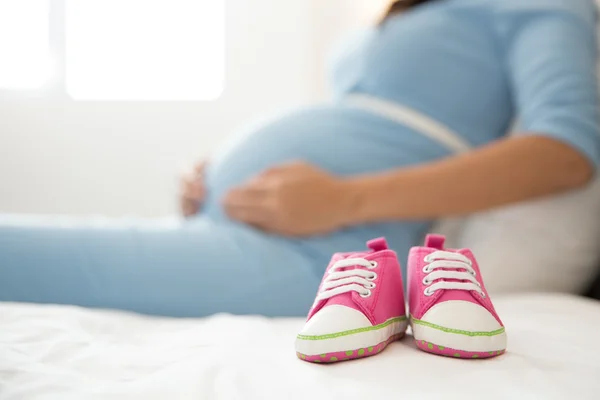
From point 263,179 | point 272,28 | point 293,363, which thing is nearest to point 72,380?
point 293,363

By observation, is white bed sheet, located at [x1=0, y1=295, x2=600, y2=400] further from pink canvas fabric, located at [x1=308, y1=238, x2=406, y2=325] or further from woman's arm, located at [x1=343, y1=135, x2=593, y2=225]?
woman's arm, located at [x1=343, y1=135, x2=593, y2=225]

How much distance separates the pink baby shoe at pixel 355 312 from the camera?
0.52 m

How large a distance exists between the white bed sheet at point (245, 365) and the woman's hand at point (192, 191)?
1.80 feet

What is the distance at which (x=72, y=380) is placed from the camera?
1.57ft

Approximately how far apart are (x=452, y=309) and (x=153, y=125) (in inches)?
72.9

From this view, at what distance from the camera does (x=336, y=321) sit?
524mm

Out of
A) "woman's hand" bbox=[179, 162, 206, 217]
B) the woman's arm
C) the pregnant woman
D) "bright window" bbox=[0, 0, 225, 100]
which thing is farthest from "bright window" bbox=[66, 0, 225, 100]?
the woman's arm

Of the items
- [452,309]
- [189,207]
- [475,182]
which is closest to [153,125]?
[189,207]

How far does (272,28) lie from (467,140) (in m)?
1.38

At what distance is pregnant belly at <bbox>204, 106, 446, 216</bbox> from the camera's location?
1.01 m

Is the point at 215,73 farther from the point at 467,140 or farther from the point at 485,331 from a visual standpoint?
the point at 485,331

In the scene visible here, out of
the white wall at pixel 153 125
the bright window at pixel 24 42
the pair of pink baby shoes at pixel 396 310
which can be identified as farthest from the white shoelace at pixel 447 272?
the bright window at pixel 24 42

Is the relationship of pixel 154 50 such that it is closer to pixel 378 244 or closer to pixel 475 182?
pixel 475 182

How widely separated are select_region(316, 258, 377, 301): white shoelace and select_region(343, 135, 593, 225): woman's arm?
31 cm
